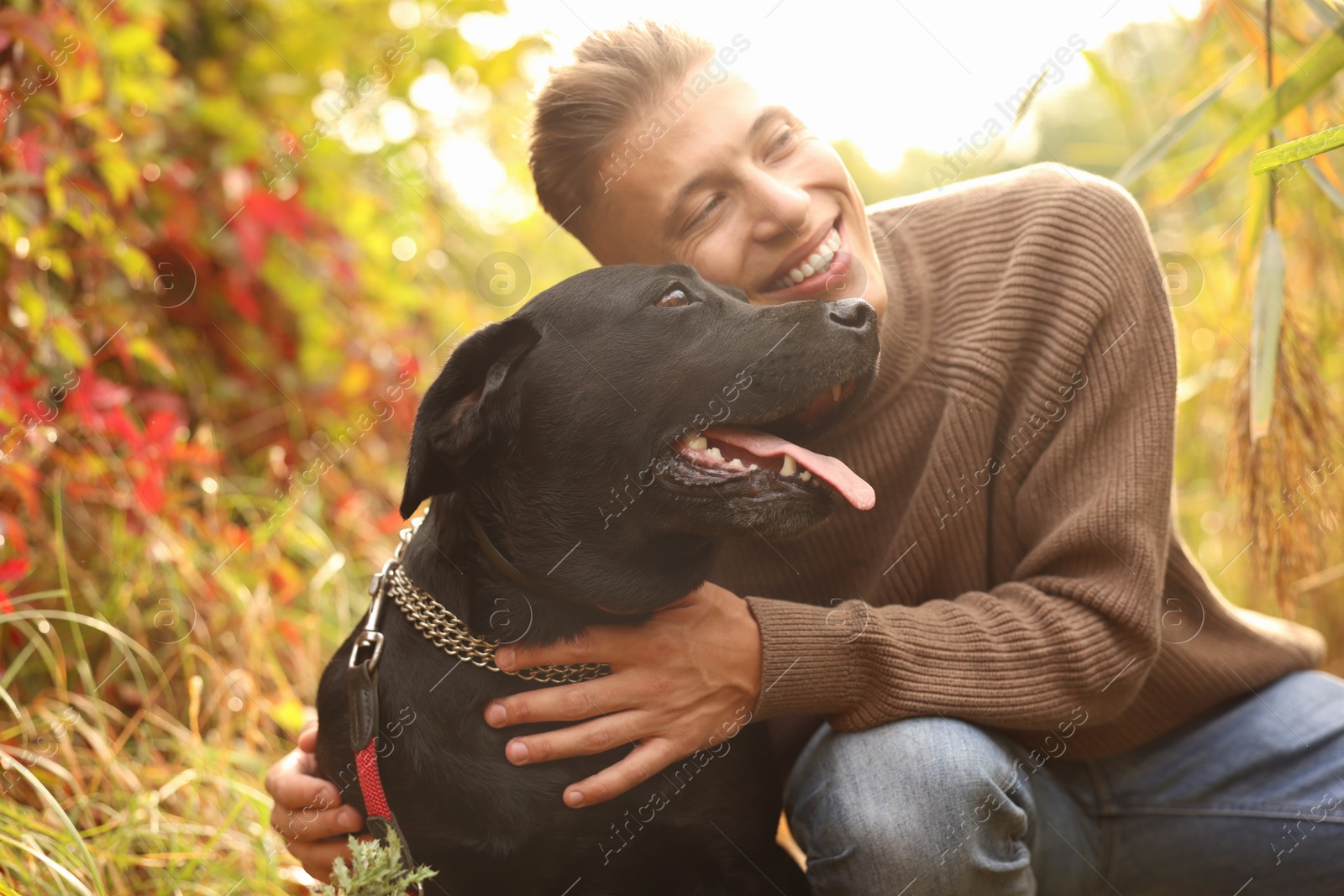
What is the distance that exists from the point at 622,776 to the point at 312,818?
56cm

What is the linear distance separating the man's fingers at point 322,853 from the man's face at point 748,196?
1.20 metres

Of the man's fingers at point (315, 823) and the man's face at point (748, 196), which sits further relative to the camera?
the man's face at point (748, 196)

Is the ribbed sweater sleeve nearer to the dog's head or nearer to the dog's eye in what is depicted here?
the dog's head

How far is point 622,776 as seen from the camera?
1.49 m

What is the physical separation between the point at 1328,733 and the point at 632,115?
66.9 inches

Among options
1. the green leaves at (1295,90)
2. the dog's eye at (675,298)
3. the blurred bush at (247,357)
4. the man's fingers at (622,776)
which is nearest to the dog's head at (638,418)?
the dog's eye at (675,298)

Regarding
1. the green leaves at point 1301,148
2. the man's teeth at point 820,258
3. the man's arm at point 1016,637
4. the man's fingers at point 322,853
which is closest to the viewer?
the green leaves at point 1301,148

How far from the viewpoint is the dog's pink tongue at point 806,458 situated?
4.69 feet

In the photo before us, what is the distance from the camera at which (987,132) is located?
74.4 inches

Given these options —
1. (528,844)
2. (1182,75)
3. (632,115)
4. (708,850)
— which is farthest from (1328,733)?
(1182,75)

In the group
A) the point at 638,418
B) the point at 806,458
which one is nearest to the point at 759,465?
the point at 806,458

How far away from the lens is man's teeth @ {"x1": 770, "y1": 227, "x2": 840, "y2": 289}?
1.75m

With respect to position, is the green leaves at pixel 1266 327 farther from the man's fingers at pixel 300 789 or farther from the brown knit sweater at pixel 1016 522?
the man's fingers at pixel 300 789

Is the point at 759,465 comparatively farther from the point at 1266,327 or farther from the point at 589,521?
the point at 1266,327
